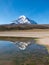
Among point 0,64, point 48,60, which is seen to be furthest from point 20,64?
point 48,60

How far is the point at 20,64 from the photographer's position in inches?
503

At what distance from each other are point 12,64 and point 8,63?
1.38 feet

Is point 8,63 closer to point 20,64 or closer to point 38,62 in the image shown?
point 20,64

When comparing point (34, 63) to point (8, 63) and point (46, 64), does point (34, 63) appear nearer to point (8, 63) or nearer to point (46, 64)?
point (46, 64)

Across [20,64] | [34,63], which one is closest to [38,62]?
[34,63]

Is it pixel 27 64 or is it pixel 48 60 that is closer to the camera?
pixel 27 64

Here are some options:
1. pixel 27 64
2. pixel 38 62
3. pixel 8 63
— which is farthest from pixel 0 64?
pixel 38 62

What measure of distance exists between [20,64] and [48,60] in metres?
2.11

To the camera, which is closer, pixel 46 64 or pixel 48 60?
pixel 46 64

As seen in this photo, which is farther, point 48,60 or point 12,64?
point 48,60

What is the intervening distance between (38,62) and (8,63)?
199 centimetres

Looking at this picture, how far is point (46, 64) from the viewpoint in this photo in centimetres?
1259

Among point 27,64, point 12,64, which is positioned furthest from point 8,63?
point 27,64

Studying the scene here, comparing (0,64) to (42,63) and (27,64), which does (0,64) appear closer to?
(27,64)
